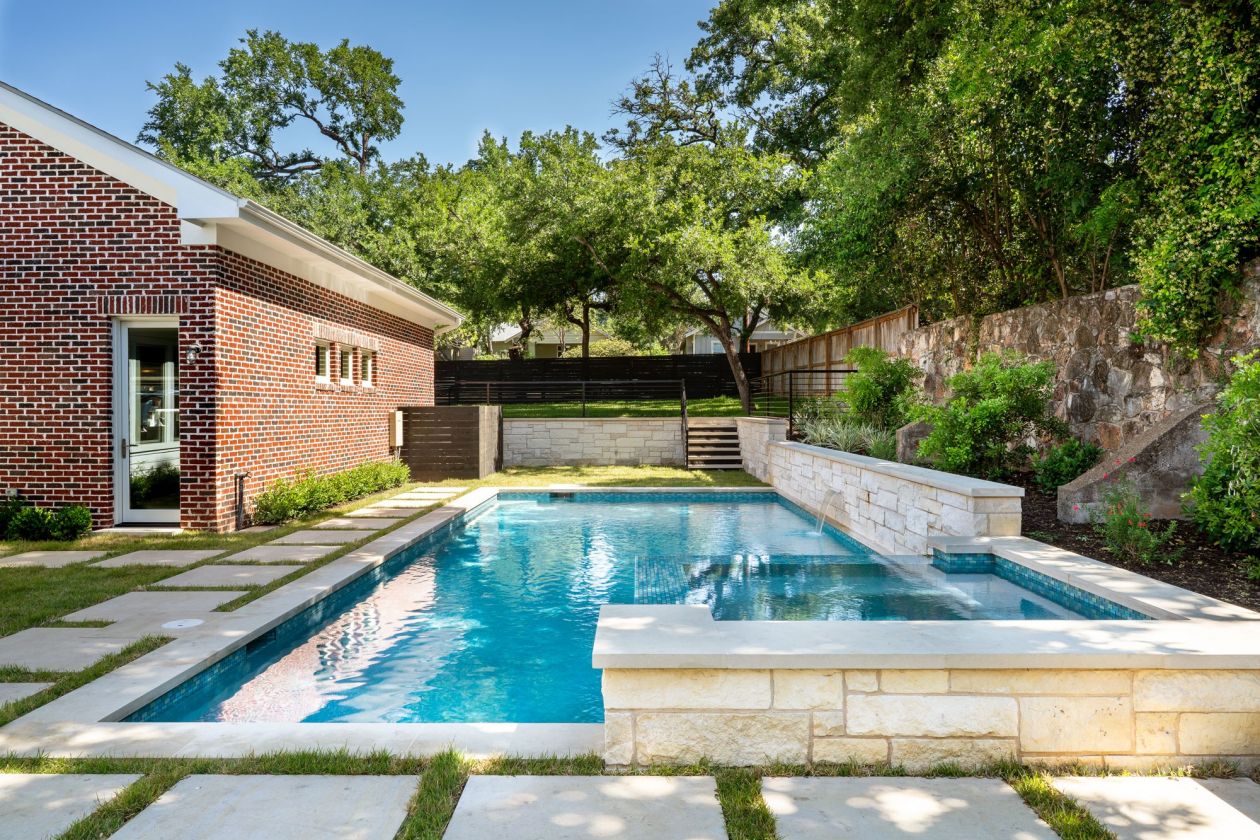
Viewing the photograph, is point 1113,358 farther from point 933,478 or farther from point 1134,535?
point 1134,535

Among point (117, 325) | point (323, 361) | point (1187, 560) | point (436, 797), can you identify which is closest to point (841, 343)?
point (323, 361)

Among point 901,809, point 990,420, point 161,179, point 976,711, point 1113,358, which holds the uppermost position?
point 161,179

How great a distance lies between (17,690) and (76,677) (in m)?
0.23

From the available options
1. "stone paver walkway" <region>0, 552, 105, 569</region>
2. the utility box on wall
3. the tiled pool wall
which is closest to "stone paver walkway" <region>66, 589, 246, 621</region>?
"stone paver walkway" <region>0, 552, 105, 569</region>

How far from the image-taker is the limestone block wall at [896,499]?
5.83 metres

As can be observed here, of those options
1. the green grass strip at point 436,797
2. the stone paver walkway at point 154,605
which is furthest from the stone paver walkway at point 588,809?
the stone paver walkway at point 154,605

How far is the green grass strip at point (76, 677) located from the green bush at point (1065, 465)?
7823mm

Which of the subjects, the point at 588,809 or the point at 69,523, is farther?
the point at 69,523

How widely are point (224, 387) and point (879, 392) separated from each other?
9.05 m

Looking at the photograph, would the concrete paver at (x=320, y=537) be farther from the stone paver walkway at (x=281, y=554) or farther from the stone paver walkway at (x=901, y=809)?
the stone paver walkway at (x=901, y=809)

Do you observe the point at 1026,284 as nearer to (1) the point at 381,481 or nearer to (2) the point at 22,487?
(1) the point at 381,481

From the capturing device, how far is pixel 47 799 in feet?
8.21

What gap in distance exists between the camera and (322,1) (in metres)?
17.8

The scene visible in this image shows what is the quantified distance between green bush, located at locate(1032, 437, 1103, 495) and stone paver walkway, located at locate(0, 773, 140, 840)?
7875 millimetres
